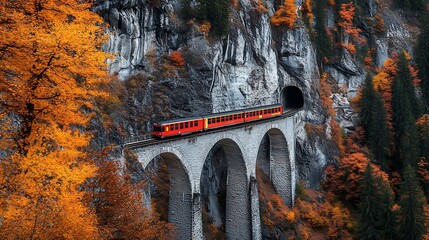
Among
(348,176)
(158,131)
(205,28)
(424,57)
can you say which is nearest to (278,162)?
(348,176)

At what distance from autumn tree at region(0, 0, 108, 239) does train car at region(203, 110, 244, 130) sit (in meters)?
16.0

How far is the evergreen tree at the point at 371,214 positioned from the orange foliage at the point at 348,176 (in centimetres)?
644

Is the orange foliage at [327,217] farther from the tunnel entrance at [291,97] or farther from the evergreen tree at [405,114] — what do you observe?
the tunnel entrance at [291,97]

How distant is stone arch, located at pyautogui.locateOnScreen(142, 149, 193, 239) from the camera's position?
76.1 feet

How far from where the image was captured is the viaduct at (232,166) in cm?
2297

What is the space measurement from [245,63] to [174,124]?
→ 56.8ft

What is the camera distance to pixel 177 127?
22516 millimetres

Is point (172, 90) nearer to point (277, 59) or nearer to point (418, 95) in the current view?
point (277, 59)

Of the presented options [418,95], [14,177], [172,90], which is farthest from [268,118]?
[418,95]

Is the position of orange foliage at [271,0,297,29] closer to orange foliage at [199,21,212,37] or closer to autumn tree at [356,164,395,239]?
orange foliage at [199,21,212,37]

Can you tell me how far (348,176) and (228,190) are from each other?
17.9 meters

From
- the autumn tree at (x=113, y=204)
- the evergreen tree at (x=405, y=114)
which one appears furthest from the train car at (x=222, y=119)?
the evergreen tree at (x=405, y=114)

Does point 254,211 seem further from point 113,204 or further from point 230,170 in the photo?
point 113,204

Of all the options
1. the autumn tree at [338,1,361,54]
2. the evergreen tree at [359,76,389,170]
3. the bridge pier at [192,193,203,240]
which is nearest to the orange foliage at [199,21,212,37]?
the bridge pier at [192,193,203,240]
